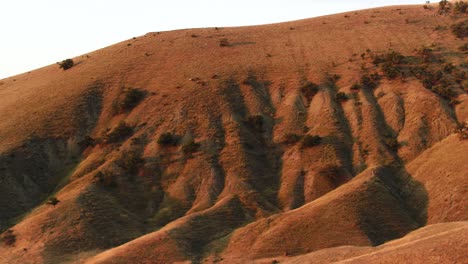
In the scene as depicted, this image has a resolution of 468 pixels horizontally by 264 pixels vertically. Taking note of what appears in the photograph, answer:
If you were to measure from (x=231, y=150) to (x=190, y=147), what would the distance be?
5.56m

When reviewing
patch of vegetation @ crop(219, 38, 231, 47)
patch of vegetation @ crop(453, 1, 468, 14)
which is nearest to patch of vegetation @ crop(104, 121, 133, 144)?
patch of vegetation @ crop(219, 38, 231, 47)

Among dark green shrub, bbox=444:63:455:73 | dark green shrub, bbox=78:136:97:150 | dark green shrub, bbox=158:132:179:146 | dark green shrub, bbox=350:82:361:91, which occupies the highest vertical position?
dark green shrub, bbox=444:63:455:73

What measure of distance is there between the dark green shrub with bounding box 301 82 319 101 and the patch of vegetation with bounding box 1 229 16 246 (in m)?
45.4

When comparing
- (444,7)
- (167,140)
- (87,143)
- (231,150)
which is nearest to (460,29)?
(444,7)

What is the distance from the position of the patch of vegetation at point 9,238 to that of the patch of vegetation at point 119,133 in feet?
60.9

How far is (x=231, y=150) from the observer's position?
6731cm

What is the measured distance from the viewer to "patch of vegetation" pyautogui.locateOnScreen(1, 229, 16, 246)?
2151 inches

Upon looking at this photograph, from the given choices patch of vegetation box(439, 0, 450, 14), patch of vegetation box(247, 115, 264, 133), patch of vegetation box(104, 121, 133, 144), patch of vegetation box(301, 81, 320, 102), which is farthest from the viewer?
→ patch of vegetation box(439, 0, 450, 14)

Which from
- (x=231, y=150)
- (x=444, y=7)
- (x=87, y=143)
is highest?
(x=444, y=7)

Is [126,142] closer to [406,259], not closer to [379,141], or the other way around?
[379,141]

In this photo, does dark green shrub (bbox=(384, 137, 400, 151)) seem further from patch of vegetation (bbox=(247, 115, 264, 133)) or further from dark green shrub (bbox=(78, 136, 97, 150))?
dark green shrub (bbox=(78, 136, 97, 150))

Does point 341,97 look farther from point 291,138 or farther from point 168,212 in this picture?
point 168,212

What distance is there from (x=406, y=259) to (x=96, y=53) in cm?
8069

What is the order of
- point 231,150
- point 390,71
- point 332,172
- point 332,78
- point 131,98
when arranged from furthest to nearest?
point 332,78
point 390,71
point 131,98
point 231,150
point 332,172
